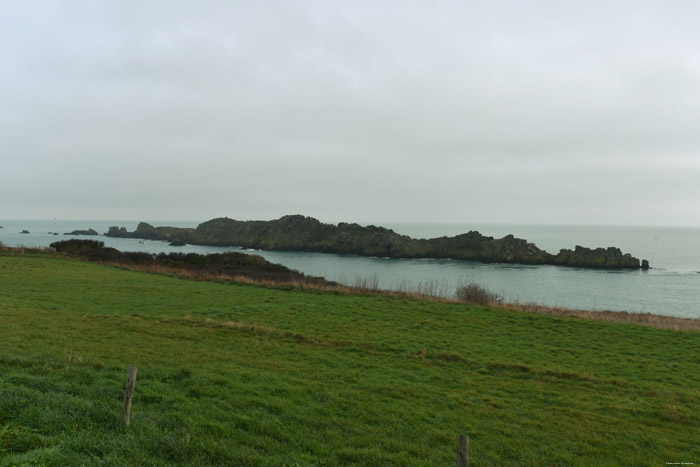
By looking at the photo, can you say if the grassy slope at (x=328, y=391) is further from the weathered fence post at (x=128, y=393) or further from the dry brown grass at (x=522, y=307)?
the dry brown grass at (x=522, y=307)

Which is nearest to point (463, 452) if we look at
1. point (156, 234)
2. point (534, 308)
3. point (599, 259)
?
point (534, 308)

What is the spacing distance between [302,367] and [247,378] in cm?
228

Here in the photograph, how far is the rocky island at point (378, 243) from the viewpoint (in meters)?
102

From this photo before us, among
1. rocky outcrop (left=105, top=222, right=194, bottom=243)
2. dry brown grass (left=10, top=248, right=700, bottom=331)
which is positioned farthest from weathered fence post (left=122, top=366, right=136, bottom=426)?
rocky outcrop (left=105, top=222, right=194, bottom=243)

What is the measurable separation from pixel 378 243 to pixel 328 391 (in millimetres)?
113841

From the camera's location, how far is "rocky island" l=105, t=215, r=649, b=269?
102312 mm

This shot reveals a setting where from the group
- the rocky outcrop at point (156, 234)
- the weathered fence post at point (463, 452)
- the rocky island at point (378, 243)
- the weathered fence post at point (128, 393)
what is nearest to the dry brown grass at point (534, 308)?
the weathered fence post at point (128, 393)

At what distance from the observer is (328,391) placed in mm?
10531

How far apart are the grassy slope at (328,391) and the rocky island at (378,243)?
90330 millimetres

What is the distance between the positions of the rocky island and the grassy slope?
90330 millimetres

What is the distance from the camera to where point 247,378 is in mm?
11234

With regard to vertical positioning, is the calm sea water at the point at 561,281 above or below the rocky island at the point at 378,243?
below

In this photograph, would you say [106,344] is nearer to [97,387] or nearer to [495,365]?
[97,387]

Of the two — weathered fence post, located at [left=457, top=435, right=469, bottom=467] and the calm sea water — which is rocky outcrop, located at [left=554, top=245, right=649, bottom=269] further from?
weathered fence post, located at [left=457, top=435, right=469, bottom=467]
